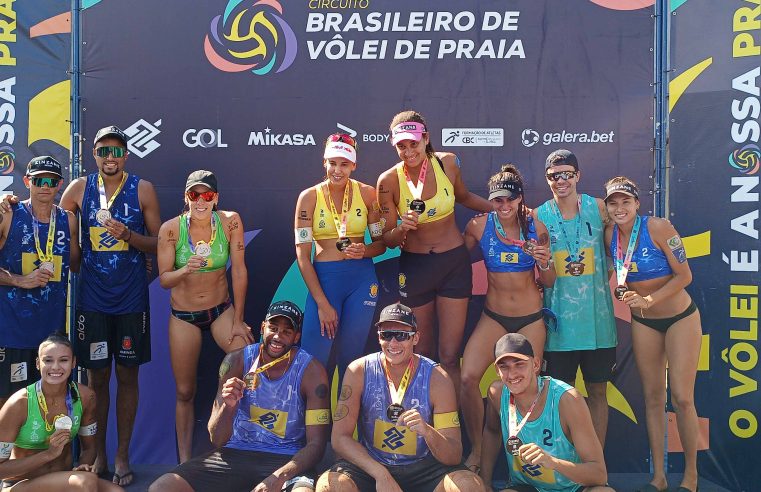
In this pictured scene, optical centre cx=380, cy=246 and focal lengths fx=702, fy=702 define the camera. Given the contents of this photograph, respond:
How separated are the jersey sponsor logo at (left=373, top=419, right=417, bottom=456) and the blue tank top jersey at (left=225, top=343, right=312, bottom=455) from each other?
19.1 inches

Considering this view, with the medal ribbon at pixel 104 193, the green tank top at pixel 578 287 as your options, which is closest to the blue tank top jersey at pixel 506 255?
the green tank top at pixel 578 287

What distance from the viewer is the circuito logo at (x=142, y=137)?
5301 millimetres

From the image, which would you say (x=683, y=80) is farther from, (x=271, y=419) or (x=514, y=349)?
(x=271, y=419)

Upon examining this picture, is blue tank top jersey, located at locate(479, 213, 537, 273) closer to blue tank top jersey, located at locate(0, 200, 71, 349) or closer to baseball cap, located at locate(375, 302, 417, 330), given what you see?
baseball cap, located at locate(375, 302, 417, 330)

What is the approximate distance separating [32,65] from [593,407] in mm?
4682

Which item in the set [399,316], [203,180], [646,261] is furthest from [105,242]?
[646,261]

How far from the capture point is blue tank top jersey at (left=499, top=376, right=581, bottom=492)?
3588mm

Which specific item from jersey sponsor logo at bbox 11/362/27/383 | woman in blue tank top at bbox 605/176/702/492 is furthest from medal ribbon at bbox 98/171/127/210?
woman in blue tank top at bbox 605/176/702/492

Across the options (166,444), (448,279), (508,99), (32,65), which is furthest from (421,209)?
(32,65)

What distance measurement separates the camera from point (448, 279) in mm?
4598

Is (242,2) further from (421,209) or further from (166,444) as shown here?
(166,444)

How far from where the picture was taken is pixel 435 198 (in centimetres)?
454

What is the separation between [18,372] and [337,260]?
219cm

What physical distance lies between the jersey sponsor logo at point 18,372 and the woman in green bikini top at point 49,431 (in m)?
0.62
